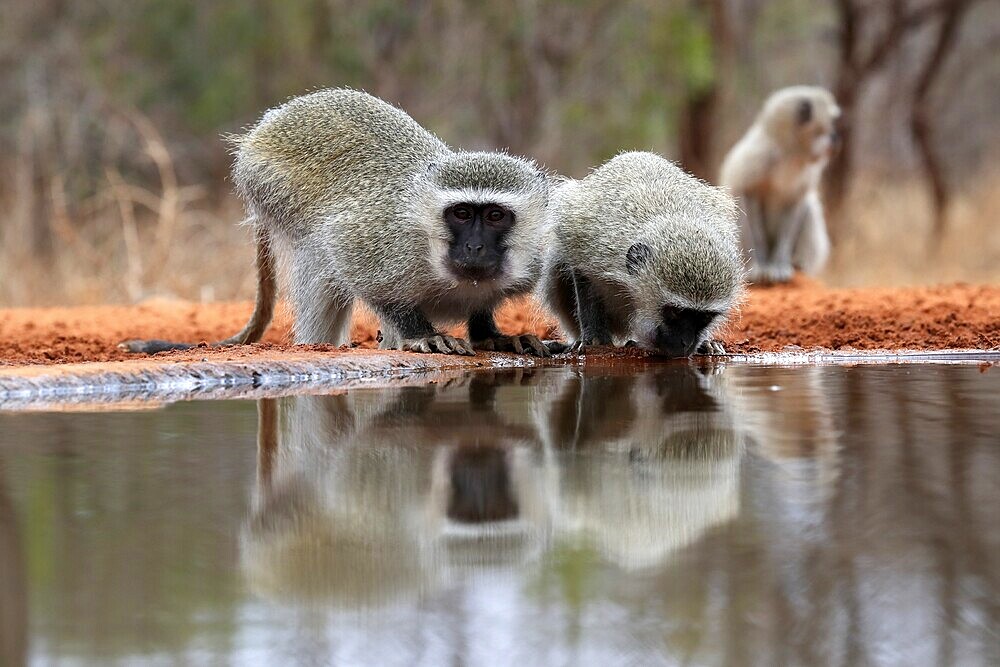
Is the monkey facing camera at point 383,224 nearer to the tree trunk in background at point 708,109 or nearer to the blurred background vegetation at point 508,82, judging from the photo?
the blurred background vegetation at point 508,82

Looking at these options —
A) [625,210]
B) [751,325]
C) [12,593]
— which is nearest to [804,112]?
[751,325]

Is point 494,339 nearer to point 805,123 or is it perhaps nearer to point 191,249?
point 191,249

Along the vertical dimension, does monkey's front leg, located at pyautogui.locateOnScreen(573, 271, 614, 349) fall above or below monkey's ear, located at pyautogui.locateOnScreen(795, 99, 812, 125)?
below

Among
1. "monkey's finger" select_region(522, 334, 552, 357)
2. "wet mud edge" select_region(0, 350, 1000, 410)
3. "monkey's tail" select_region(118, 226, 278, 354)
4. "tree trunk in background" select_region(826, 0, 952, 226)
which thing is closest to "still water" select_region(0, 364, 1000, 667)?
"wet mud edge" select_region(0, 350, 1000, 410)

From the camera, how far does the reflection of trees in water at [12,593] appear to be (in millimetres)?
2127

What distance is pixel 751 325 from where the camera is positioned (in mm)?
8516

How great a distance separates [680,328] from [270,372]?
206 cm

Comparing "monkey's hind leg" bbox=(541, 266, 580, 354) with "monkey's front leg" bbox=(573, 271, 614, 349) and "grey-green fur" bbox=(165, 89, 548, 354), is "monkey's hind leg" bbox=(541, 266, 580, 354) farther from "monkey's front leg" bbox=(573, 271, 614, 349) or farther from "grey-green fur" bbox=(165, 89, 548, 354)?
"grey-green fur" bbox=(165, 89, 548, 354)

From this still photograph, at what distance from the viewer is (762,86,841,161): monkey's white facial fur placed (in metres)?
12.8

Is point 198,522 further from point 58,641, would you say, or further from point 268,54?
point 268,54

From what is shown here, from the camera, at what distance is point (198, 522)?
9.53ft

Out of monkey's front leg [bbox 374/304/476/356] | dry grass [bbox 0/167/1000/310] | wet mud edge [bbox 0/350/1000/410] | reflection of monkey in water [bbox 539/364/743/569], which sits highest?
dry grass [bbox 0/167/1000/310]

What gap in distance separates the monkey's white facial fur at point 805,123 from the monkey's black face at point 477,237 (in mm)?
7016

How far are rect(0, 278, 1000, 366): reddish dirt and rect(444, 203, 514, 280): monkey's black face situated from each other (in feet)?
2.72
